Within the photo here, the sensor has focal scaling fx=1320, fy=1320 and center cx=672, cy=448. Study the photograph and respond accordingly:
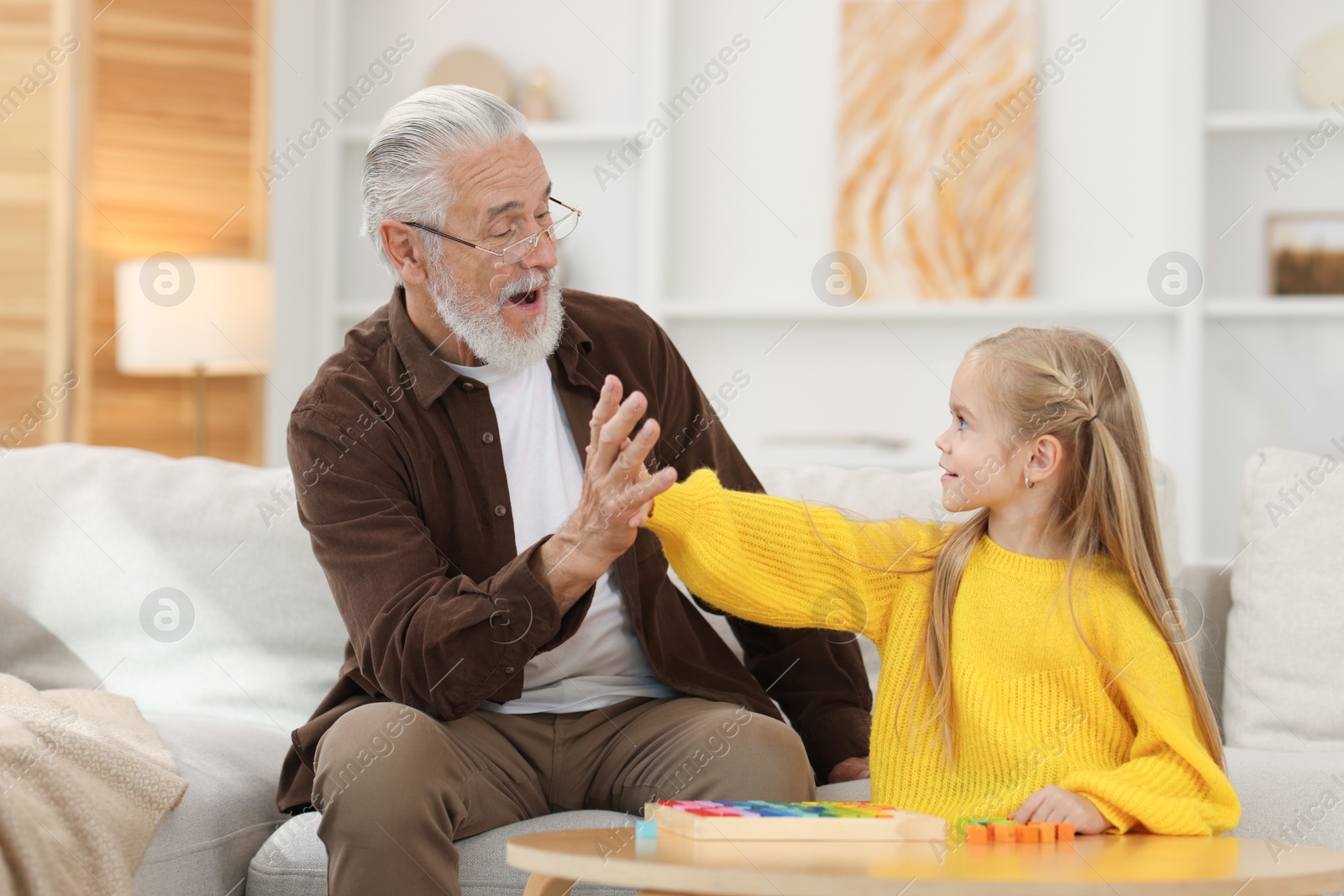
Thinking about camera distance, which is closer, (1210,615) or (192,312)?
(1210,615)

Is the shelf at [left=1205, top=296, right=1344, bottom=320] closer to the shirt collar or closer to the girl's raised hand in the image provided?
the shirt collar

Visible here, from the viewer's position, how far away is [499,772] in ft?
5.29

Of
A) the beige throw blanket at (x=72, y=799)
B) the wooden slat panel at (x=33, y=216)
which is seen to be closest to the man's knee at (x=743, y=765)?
the beige throw blanket at (x=72, y=799)

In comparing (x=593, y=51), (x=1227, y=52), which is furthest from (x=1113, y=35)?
(x=593, y=51)

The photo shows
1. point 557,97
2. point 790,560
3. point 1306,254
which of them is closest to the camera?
point 790,560

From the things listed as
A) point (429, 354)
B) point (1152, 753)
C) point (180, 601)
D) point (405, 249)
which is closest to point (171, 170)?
point (180, 601)

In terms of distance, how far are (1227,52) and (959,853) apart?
3.47m

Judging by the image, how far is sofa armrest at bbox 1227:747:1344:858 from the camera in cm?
164

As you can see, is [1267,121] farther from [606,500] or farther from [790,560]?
[606,500]

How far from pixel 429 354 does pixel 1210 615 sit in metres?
1.29

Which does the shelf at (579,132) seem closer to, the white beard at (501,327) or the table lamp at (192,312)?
the table lamp at (192,312)

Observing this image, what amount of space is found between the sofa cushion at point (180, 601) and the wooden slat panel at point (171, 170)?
1.90 metres

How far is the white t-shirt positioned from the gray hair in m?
0.23

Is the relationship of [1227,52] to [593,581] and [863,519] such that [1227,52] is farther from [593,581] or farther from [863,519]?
[593,581]
